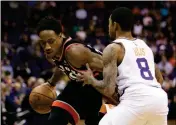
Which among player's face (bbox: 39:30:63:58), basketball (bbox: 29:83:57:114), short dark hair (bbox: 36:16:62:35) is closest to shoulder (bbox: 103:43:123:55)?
player's face (bbox: 39:30:63:58)

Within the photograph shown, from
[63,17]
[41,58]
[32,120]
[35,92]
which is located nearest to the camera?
[35,92]

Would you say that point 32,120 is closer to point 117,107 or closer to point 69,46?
point 69,46

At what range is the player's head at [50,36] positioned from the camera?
6297mm

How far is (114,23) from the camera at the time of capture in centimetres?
570

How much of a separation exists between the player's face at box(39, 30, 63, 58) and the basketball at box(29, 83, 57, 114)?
0.98 metres

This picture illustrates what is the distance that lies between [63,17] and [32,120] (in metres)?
8.01

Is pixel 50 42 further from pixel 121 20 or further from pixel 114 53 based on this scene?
pixel 114 53

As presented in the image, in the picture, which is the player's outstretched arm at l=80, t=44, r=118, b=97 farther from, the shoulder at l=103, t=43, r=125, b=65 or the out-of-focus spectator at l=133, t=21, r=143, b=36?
the out-of-focus spectator at l=133, t=21, r=143, b=36

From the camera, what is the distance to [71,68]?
6285mm

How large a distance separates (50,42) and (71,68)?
40 cm

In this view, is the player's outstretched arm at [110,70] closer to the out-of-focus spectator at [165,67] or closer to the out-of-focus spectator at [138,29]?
the out-of-focus spectator at [165,67]

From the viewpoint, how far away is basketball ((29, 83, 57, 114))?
7.17m

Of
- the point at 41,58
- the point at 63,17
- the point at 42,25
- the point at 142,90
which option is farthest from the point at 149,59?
the point at 63,17

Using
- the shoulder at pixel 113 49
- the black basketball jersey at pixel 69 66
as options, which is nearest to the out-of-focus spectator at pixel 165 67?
the black basketball jersey at pixel 69 66
